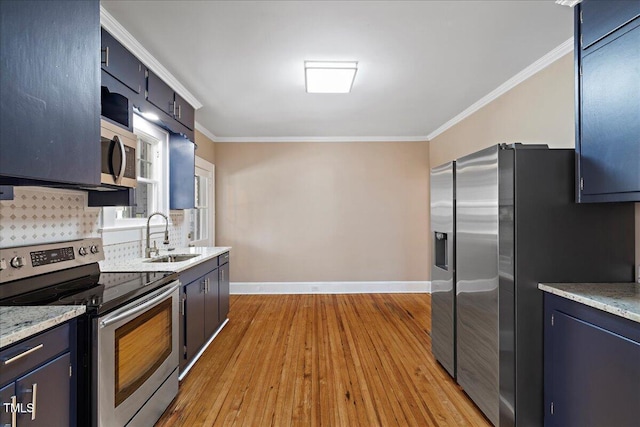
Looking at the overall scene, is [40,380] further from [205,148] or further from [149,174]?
[205,148]

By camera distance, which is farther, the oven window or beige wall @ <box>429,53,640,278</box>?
beige wall @ <box>429,53,640,278</box>

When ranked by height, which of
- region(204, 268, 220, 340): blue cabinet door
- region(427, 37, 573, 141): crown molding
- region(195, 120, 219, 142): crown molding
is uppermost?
region(427, 37, 573, 141): crown molding

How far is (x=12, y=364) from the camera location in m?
1.08

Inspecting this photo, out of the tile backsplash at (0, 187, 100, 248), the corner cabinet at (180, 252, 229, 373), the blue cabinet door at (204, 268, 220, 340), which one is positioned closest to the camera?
the tile backsplash at (0, 187, 100, 248)

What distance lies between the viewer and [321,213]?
17.6ft

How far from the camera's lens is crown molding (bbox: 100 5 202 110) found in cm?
209

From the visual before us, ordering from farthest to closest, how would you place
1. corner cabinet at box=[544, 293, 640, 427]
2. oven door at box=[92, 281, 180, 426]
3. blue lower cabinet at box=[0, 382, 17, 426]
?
oven door at box=[92, 281, 180, 426], corner cabinet at box=[544, 293, 640, 427], blue lower cabinet at box=[0, 382, 17, 426]

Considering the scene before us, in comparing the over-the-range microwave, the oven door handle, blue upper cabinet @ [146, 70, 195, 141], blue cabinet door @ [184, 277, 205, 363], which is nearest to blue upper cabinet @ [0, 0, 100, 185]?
the over-the-range microwave

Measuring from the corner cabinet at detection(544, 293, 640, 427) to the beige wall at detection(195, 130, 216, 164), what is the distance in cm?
435

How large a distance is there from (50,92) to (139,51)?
4.57ft

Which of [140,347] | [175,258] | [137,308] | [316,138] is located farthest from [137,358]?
[316,138]

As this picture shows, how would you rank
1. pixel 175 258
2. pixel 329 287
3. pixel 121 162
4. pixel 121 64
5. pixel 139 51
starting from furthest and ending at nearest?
pixel 329 287
pixel 175 258
pixel 139 51
pixel 121 64
pixel 121 162

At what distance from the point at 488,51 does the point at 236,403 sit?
329 cm

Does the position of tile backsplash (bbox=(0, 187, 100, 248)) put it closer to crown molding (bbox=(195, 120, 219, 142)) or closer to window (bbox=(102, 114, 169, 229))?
window (bbox=(102, 114, 169, 229))
